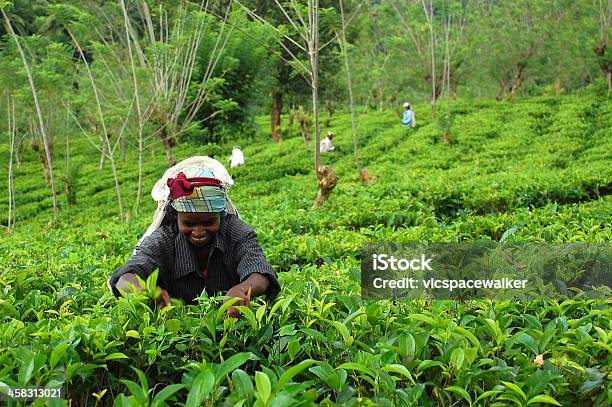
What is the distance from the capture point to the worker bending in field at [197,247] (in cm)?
234

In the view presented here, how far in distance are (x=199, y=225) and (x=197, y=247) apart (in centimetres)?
14

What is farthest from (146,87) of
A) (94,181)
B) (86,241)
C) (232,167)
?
(86,241)

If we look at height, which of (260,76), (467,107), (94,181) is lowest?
(94,181)

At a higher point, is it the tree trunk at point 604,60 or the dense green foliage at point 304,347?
the tree trunk at point 604,60

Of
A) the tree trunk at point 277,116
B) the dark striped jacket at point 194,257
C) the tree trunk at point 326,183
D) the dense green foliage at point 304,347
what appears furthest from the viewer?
the tree trunk at point 277,116

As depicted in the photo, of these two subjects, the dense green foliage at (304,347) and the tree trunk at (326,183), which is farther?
the tree trunk at (326,183)

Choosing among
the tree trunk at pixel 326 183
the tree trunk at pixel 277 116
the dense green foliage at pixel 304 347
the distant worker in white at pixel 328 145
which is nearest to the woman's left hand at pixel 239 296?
the dense green foliage at pixel 304 347

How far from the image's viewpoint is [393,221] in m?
6.23

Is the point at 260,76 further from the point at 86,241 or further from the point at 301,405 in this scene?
the point at 301,405

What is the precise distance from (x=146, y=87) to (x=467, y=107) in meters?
11.0

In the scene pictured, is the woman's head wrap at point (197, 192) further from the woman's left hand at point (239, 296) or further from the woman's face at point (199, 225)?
the woman's left hand at point (239, 296)

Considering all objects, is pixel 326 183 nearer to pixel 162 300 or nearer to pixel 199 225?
pixel 199 225

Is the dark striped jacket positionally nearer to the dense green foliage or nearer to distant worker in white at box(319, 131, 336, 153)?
the dense green foliage

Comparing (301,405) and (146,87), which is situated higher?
(146,87)
